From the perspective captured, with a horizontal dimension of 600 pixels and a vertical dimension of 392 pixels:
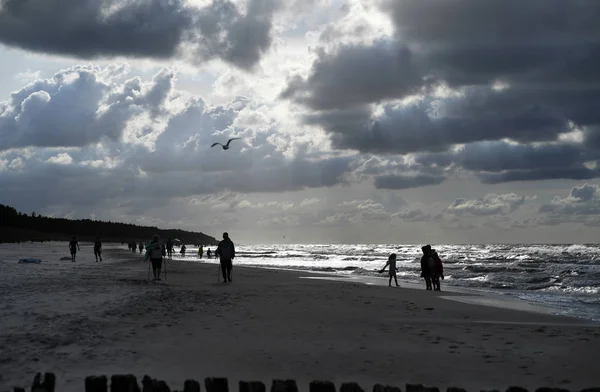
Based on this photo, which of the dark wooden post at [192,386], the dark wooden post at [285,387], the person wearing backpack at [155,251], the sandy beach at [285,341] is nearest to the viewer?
the dark wooden post at [285,387]

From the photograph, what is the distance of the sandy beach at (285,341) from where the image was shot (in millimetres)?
8484

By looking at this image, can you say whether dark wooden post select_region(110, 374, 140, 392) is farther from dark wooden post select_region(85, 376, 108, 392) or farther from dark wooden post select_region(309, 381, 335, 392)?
dark wooden post select_region(309, 381, 335, 392)

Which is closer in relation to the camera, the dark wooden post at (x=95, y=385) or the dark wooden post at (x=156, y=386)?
the dark wooden post at (x=156, y=386)

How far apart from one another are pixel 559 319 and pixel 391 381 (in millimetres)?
10507

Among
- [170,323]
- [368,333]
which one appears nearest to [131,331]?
[170,323]

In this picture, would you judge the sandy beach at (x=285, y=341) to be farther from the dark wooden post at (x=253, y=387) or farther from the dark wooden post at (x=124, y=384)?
the dark wooden post at (x=253, y=387)

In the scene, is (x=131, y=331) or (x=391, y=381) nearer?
(x=391, y=381)

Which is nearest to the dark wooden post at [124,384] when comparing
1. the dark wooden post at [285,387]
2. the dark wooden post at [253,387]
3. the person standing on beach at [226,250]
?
the dark wooden post at [253,387]

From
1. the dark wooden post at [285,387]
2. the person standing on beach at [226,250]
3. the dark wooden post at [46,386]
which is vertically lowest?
the dark wooden post at [46,386]

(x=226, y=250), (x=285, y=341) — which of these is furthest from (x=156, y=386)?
(x=226, y=250)

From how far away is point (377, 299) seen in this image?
778 inches

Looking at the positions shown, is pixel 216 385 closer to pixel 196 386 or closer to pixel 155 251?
pixel 196 386

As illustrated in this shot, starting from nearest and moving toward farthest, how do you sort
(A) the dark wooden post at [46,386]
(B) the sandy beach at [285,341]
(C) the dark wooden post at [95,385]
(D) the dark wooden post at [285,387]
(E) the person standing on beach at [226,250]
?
(D) the dark wooden post at [285,387] → (C) the dark wooden post at [95,385] → (A) the dark wooden post at [46,386] → (B) the sandy beach at [285,341] → (E) the person standing on beach at [226,250]

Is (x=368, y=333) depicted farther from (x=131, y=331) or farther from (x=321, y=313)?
(x=131, y=331)
